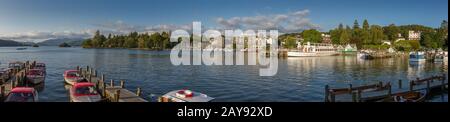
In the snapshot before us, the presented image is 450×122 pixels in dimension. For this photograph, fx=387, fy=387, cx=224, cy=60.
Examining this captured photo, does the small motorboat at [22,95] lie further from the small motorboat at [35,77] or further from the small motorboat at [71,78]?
the small motorboat at [35,77]

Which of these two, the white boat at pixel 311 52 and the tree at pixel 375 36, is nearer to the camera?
the white boat at pixel 311 52

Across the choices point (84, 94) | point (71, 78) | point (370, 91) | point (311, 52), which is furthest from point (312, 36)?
point (84, 94)

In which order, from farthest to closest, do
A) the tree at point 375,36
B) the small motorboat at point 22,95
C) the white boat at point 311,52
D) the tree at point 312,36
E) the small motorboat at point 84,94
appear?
the tree at point 312,36
the tree at point 375,36
the white boat at point 311,52
the small motorboat at point 84,94
the small motorboat at point 22,95

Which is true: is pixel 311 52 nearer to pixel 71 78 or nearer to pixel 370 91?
pixel 71 78

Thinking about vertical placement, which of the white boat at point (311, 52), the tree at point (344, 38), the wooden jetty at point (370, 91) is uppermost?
the tree at point (344, 38)

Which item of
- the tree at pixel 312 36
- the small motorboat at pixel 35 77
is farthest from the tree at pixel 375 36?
the small motorboat at pixel 35 77

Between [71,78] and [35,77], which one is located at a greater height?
[35,77]

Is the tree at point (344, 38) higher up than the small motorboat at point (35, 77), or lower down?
higher up

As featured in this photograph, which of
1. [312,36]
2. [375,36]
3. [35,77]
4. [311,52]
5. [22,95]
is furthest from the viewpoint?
[312,36]
